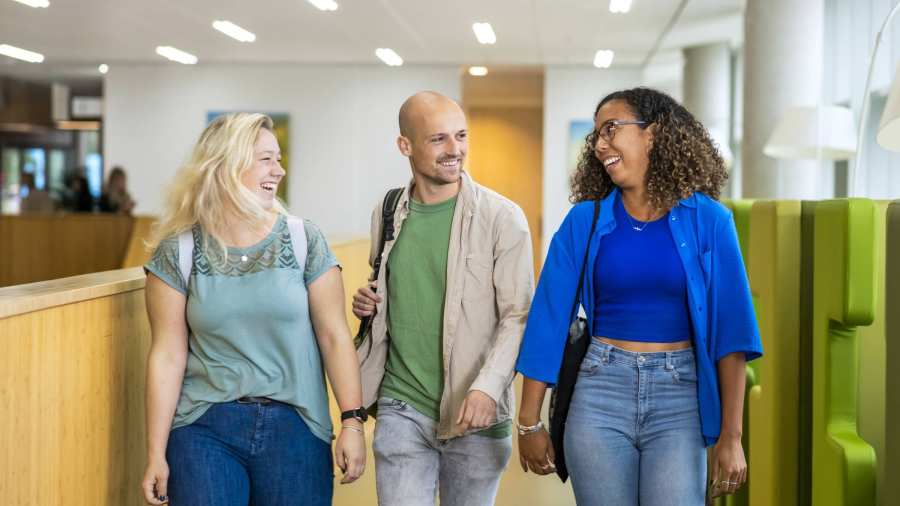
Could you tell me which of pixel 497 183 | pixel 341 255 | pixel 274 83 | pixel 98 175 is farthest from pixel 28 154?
pixel 341 255

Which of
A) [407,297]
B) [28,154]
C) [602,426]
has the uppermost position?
[28,154]

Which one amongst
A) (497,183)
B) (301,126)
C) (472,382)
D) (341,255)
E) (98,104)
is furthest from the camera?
(497,183)

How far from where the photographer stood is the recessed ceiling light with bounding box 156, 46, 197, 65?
1540 cm

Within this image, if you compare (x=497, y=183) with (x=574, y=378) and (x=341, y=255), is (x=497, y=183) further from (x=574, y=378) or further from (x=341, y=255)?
(x=574, y=378)

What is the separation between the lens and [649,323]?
235cm

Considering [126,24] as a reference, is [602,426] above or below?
below

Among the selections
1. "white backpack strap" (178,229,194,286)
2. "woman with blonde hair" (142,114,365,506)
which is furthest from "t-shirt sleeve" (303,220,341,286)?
"white backpack strap" (178,229,194,286)

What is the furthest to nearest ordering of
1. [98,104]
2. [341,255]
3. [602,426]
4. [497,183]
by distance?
1. [497,183]
2. [98,104]
3. [341,255]
4. [602,426]

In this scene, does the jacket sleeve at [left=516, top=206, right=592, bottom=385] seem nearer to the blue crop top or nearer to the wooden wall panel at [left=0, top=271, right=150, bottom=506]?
the blue crop top

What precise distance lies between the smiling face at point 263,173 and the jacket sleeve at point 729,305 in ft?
3.37

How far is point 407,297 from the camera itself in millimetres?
2824

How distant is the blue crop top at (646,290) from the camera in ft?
7.70

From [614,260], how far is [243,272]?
0.84 metres

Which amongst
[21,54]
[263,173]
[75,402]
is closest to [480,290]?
[263,173]
